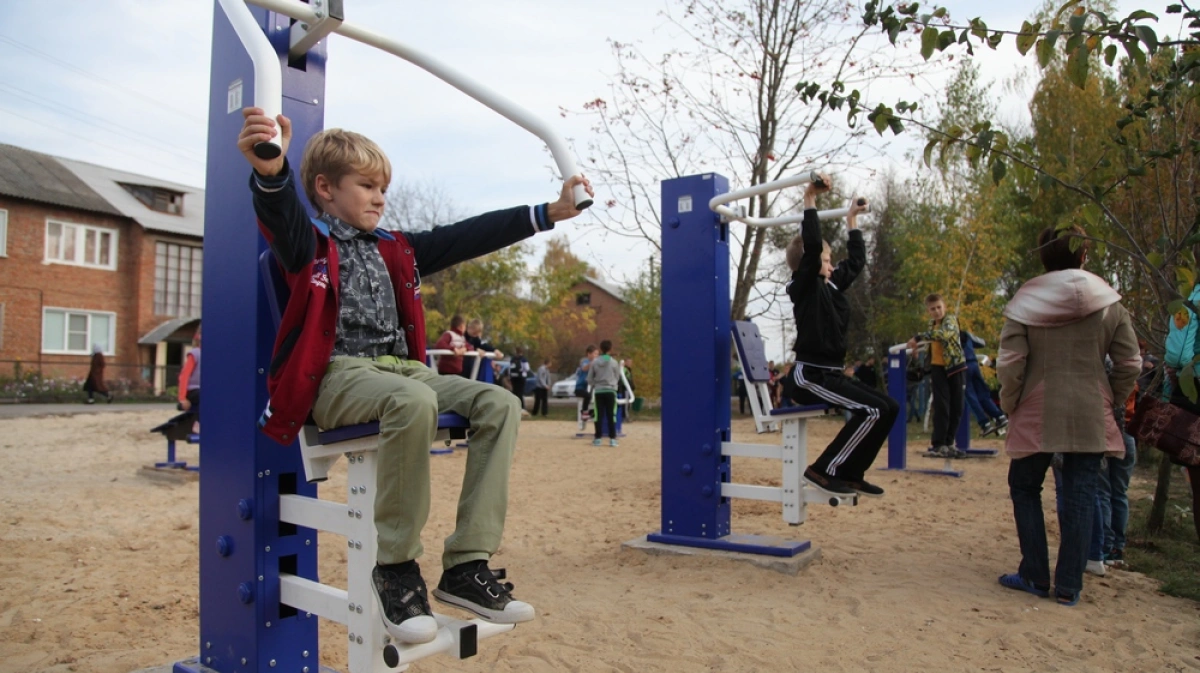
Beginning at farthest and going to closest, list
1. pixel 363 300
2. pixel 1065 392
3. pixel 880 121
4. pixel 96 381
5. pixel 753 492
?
pixel 96 381
pixel 753 492
pixel 1065 392
pixel 880 121
pixel 363 300

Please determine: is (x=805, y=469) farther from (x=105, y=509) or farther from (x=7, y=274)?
(x=7, y=274)

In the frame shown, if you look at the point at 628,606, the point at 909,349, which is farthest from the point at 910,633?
the point at 909,349

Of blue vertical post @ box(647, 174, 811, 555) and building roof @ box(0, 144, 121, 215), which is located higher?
building roof @ box(0, 144, 121, 215)

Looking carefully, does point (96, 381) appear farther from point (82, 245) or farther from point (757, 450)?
point (757, 450)

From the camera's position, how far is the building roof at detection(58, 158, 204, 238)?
31500 mm

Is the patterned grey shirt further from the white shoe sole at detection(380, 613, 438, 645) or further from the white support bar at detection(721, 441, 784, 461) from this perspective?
the white support bar at detection(721, 441, 784, 461)

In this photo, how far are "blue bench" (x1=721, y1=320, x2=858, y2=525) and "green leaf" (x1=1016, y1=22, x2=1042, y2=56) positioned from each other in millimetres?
2364

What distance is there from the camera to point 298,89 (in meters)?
3.16

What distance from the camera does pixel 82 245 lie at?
29797 millimetres

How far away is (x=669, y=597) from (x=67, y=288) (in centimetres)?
3035

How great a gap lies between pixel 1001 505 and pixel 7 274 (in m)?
29.9

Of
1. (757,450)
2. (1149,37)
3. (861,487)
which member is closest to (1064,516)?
(861,487)

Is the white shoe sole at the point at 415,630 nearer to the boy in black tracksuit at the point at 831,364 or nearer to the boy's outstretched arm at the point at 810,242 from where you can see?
the boy in black tracksuit at the point at 831,364

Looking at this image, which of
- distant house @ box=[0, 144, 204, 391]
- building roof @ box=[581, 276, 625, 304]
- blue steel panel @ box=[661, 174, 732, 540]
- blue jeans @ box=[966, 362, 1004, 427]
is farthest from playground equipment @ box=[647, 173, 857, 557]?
building roof @ box=[581, 276, 625, 304]
